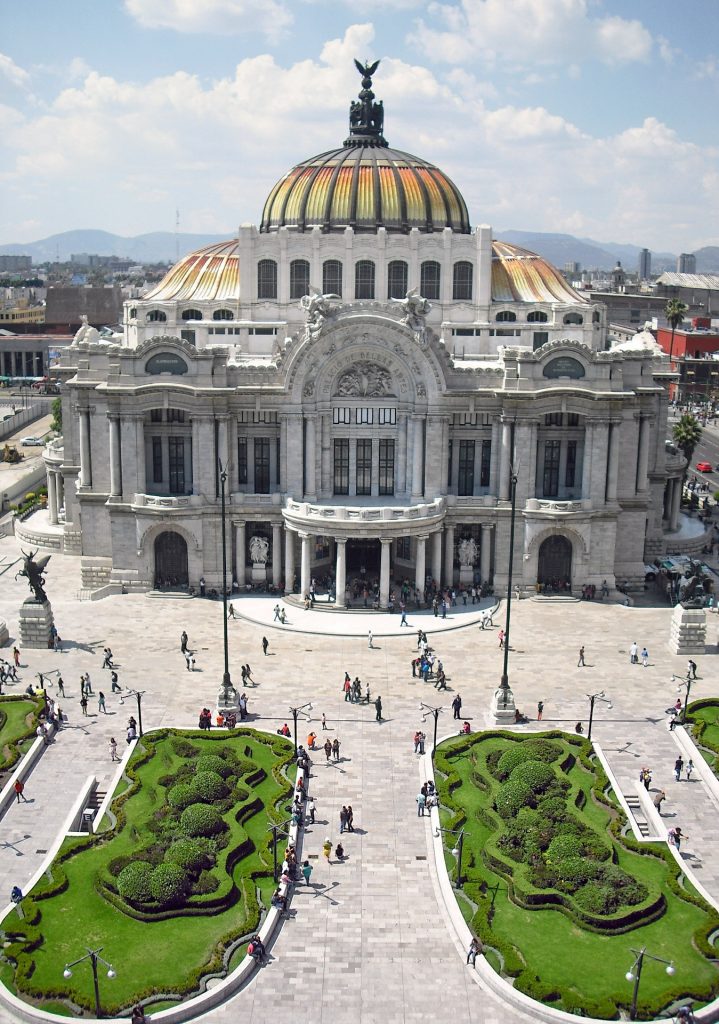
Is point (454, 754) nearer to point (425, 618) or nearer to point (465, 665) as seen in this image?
point (465, 665)

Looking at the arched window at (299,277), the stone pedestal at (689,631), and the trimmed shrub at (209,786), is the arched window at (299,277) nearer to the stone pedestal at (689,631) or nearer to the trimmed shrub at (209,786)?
the stone pedestal at (689,631)

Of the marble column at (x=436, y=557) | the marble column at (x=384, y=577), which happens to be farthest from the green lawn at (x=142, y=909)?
the marble column at (x=436, y=557)

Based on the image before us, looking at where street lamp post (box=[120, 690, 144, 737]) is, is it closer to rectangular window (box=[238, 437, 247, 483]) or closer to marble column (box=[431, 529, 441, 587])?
rectangular window (box=[238, 437, 247, 483])

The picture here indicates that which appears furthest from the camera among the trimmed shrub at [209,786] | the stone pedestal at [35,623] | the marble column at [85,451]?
the marble column at [85,451]

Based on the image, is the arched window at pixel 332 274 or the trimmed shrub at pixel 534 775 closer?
the trimmed shrub at pixel 534 775

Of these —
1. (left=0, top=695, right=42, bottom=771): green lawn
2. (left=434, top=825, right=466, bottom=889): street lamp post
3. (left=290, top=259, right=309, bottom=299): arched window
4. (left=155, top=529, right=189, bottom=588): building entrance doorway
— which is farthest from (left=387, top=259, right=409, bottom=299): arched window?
(left=434, top=825, right=466, bottom=889): street lamp post
